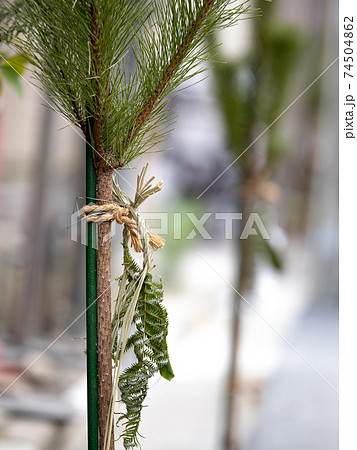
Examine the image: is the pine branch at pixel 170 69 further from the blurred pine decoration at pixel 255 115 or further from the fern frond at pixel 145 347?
the blurred pine decoration at pixel 255 115

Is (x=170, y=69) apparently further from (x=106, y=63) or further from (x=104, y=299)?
(x=104, y=299)

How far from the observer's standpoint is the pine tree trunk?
1.15ft

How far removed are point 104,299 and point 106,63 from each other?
0.15 meters

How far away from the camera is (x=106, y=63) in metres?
0.32

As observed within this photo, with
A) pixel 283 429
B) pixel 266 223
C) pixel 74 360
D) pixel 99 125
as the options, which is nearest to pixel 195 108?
pixel 266 223

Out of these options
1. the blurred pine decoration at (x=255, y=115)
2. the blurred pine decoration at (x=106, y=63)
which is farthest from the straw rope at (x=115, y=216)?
the blurred pine decoration at (x=255, y=115)

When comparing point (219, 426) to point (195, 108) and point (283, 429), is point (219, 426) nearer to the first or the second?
point (283, 429)

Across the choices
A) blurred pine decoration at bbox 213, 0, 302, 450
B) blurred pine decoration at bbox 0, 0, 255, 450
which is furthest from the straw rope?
blurred pine decoration at bbox 213, 0, 302, 450

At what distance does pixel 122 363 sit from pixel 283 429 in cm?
103

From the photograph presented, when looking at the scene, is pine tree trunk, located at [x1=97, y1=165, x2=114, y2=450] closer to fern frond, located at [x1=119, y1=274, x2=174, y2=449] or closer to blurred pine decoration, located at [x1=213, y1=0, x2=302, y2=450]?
fern frond, located at [x1=119, y1=274, x2=174, y2=449]

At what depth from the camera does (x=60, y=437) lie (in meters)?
1.18

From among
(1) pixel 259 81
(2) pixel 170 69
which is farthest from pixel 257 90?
(2) pixel 170 69

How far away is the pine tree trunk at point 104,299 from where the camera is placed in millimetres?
351

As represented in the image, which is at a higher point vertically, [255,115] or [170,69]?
[255,115]
